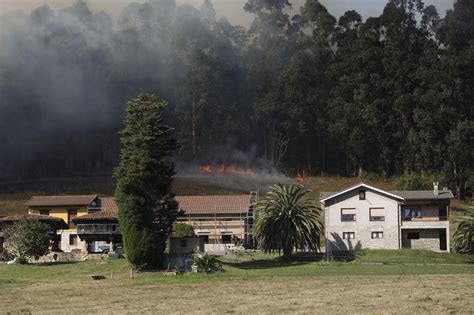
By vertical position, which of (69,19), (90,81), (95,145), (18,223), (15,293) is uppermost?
(69,19)

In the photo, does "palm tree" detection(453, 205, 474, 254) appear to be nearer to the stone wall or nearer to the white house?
the white house

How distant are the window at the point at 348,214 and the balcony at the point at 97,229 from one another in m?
23.0

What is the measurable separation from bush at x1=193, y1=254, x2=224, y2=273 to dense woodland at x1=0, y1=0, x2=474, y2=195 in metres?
52.1

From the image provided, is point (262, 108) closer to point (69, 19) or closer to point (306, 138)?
point (306, 138)

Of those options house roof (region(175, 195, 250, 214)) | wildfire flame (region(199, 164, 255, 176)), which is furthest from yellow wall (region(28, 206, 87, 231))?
wildfire flame (region(199, 164, 255, 176))

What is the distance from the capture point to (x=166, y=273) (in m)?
68.1

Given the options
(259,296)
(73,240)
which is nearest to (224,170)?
(73,240)

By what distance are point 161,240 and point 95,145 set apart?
71459 mm

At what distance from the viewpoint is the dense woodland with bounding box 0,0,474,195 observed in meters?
117

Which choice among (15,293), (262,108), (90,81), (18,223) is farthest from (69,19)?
(15,293)

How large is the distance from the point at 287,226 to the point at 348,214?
12.8 m

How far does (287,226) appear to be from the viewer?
78000 mm

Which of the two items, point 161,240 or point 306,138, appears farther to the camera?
point 306,138

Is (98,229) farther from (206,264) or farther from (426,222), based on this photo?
(426,222)
